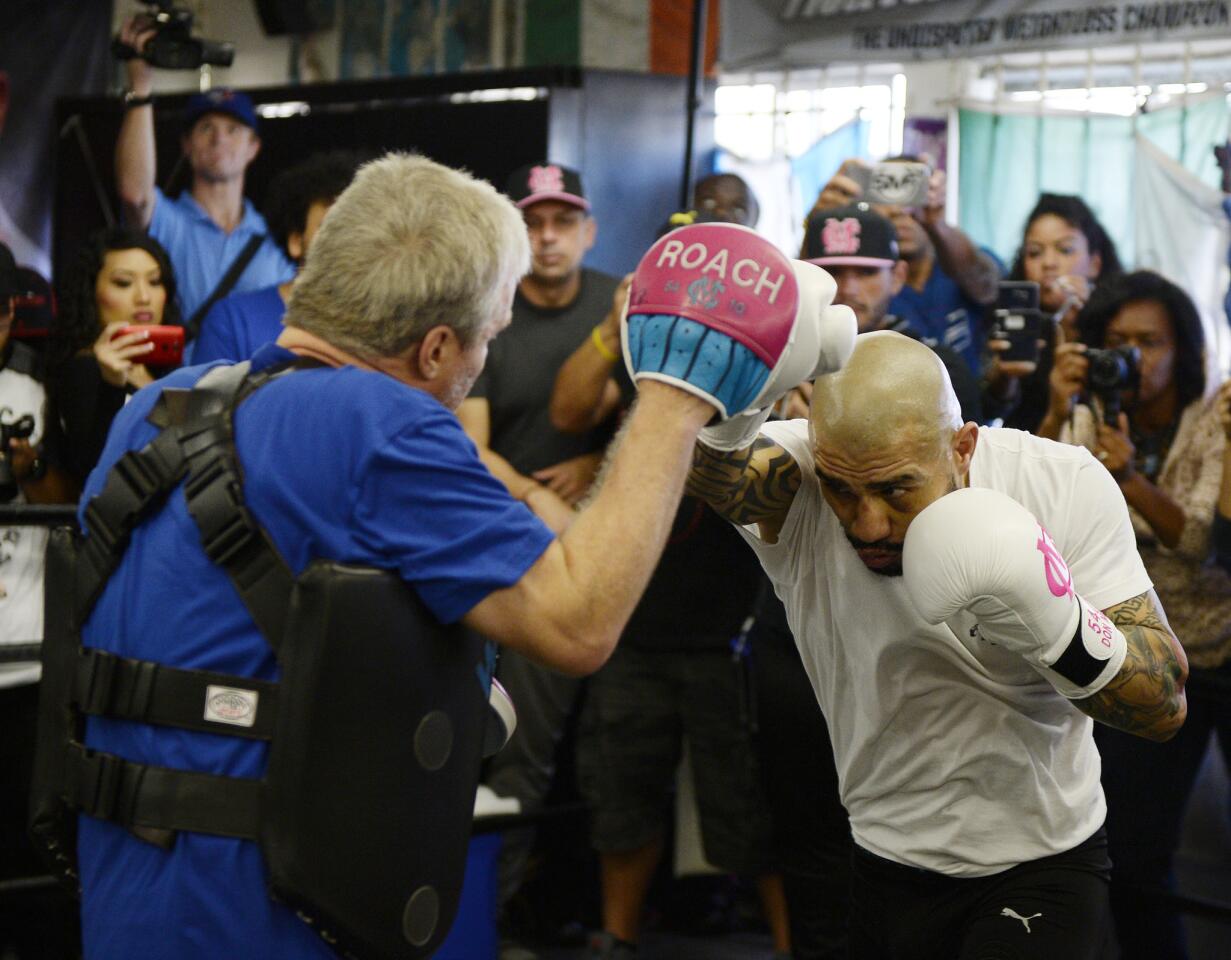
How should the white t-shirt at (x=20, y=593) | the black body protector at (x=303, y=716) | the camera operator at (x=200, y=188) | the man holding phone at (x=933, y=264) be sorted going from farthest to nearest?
1. the camera operator at (x=200, y=188)
2. the man holding phone at (x=933, y=264)
3. the white t-shirt at (x=20, y=593)
4. the black body protector at (x=303, y=716)

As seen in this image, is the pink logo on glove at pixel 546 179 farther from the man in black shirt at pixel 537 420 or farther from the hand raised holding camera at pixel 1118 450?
the hand raised holding camera at pixel 1118 450

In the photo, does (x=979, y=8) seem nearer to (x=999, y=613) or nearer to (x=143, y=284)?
(x=143, y=284)

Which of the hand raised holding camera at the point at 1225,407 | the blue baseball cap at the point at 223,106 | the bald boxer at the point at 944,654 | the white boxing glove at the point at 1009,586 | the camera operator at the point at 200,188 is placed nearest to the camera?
the white boxing glove at the point at 1009,586

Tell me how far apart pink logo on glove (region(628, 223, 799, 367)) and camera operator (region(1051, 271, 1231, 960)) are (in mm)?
2033

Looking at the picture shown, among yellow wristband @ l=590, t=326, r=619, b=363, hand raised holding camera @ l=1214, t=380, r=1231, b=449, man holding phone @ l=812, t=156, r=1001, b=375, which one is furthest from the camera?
man holding phone @ l=812, t=156, r=1001, b=375

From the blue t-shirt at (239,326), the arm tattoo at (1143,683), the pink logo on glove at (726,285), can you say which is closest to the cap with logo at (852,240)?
the blue t-shirt at (239,326)

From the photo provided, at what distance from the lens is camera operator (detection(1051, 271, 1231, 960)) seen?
358 centimetres

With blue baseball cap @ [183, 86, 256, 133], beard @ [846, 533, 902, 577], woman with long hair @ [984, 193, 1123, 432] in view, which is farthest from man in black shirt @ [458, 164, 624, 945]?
beard @ [846, 533, 902, 577]

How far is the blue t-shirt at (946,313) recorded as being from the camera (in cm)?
451

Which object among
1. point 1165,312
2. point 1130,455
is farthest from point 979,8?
point 1130,455

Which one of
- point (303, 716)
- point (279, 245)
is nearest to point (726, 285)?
point (303, 716)

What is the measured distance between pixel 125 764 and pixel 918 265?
11.3 feet

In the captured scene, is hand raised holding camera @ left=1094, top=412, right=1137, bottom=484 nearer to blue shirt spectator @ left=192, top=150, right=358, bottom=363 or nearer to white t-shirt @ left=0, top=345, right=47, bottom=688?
blue shirt spectator @ left=192, top=150, right=358, bottom=363

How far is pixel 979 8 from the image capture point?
16.0 ft
